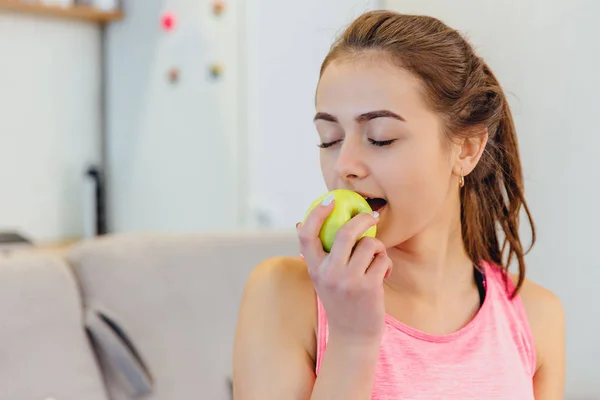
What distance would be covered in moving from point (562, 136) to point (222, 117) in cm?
169

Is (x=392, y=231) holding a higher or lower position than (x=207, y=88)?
lower

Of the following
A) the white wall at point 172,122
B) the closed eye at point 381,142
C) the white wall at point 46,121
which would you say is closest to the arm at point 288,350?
the closed eye at point 381,142

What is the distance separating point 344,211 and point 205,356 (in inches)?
32.0

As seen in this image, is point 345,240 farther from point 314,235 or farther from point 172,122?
point 172,122

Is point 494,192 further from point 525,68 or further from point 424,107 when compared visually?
point 525,68

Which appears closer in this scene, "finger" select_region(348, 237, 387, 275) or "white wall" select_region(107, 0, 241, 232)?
"finger" select_region(348, 237, 387, 275)

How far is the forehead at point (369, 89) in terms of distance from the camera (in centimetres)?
104

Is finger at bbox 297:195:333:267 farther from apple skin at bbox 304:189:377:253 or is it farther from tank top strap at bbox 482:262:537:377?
tank top strap at bbox 482:262:537:377

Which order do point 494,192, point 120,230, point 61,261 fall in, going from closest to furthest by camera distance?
1. point 494,192
2. point 61,261
3. point 120,230

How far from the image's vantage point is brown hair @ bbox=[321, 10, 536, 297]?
108 cm

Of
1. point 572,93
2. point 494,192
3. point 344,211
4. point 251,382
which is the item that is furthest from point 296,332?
point 572,93

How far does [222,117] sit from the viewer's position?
10.2ft

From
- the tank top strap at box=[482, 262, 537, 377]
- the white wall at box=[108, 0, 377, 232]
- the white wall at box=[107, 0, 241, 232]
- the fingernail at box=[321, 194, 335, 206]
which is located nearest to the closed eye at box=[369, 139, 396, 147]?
the fingernail at box=[321, 194, 335, 206]

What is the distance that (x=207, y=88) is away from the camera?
317cm
